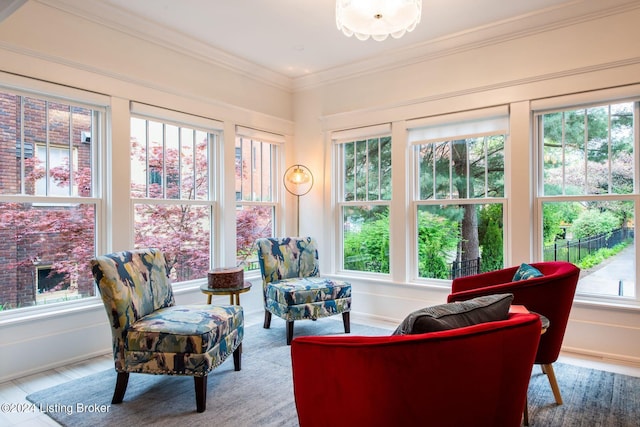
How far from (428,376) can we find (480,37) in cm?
337

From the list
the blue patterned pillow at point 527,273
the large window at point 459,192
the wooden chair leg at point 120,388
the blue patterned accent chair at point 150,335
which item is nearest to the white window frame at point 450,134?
the large window at point 459,192

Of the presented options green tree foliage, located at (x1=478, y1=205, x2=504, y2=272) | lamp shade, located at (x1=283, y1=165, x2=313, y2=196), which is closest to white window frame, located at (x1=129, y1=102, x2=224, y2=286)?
lamp shade, located at (x1=283, y1=165, x2=313, y2=196)

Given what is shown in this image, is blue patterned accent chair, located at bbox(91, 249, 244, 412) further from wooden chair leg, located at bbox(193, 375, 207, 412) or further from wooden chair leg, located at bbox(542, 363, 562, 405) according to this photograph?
wooden chair leg, located at bbox(542, 363, 562, 405)

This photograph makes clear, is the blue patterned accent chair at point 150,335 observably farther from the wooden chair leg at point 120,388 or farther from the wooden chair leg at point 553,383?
the wooden chair leg at point 553,383

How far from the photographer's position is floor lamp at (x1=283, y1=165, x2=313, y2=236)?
179 inches

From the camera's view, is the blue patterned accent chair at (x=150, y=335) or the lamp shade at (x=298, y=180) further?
the lamp shade at (x=298, y=180)

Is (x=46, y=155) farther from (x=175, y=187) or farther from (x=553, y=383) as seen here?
(x=553, y=383)

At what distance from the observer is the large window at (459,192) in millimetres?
3541

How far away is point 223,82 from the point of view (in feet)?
13.2

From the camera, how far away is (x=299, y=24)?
3.36m

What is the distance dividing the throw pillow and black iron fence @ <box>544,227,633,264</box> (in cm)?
225

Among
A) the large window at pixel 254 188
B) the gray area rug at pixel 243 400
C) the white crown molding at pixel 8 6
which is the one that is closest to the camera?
the white crown molding at pixel 8 6

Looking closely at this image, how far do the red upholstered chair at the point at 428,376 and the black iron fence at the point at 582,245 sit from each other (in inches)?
97.4

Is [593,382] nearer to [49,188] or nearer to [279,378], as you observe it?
[279,378]
